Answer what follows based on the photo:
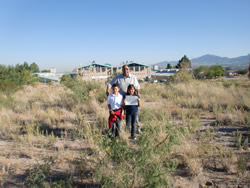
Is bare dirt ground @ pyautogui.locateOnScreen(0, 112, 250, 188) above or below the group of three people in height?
below

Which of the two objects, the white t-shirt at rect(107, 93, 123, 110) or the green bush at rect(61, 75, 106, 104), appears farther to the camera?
the green bush at rect(61, 75, 106, 104)

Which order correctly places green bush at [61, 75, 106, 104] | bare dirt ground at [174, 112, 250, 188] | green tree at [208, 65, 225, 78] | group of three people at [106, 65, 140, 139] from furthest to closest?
green tree at [208, 65, 225, 78] < green bush at [61, 75, 106, 104] < group of three people at [106, 65, 140, 139] < bare dirt ground at [174, 112, 250, 188]

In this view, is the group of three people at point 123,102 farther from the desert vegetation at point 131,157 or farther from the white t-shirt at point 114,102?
the desert vegetation at point 131,157

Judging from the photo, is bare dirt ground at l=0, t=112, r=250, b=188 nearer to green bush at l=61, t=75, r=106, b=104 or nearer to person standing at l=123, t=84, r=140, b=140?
person standing at l=123, t=84, r=140, b=140

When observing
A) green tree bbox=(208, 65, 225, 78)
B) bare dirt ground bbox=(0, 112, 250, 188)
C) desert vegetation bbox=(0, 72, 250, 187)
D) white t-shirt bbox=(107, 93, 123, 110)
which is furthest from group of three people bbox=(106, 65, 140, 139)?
green tree bbox=(208, 65, 225, 78)

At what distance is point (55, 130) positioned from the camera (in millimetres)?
4785

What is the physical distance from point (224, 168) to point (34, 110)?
6.37 meters

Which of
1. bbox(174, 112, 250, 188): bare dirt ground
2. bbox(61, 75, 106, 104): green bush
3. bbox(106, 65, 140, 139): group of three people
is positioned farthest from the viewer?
bbox(61, 75, 106, 104): green bush

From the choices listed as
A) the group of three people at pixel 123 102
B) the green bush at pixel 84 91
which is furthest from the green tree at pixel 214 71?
the group of three people at pixel 123 102

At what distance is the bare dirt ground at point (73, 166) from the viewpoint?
7.79 ft

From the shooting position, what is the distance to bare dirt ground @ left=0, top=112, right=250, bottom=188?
2373 mm

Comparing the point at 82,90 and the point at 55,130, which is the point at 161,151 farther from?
the point at 82,90

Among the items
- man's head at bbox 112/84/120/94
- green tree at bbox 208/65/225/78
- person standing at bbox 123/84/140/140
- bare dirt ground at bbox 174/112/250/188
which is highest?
green tree at bbox 208/65/225/78

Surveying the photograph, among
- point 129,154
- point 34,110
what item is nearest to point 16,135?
point 34,110
